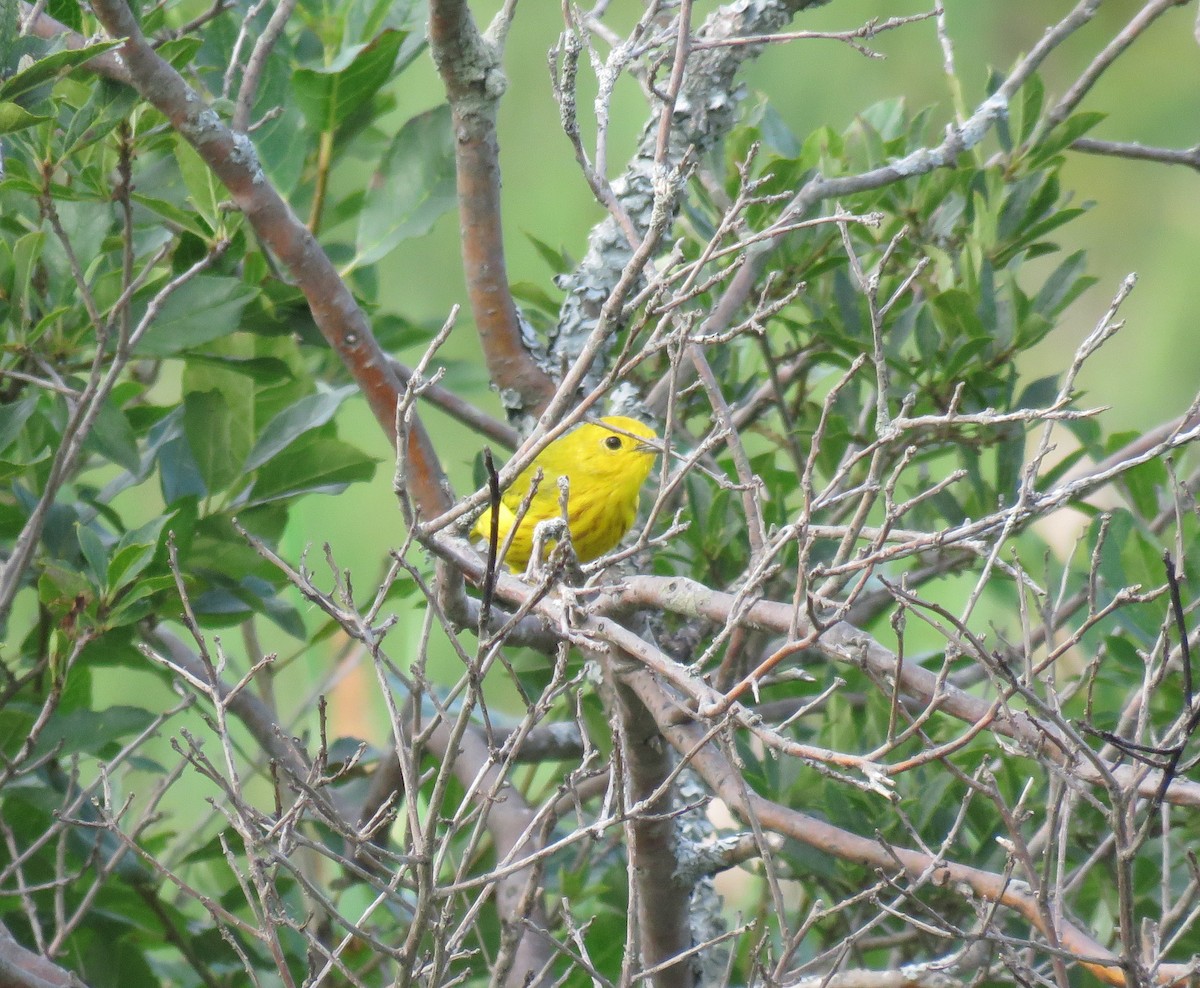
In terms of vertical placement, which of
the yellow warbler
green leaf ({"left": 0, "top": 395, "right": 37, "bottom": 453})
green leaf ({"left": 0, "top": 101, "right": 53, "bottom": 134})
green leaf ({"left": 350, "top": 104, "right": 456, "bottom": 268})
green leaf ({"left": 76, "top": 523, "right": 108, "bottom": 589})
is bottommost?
the yellow warbler

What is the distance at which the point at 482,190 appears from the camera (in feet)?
8.21

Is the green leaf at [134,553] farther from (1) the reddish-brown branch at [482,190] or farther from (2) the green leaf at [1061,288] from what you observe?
(2) the green leaf at [1061,288]

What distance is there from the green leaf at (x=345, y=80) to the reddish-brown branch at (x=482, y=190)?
0.88 ft

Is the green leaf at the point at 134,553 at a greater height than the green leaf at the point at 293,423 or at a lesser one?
lesser

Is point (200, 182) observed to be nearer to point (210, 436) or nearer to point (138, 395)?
point (210, 436)

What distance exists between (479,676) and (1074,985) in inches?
61.1

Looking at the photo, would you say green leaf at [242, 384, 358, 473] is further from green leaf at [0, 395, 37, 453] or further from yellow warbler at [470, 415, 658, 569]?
yellow warbler at [470, 415, 658, 569]

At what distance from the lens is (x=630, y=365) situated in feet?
4.27

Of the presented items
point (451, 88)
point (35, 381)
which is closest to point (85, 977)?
point (35, 381)

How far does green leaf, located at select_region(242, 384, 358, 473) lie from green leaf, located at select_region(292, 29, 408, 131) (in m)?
0.63

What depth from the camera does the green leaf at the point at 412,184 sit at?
9.17ft

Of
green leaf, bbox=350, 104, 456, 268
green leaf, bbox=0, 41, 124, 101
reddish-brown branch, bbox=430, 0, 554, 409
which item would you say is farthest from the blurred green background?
green leaf, bbox=0, 41, 124, 101

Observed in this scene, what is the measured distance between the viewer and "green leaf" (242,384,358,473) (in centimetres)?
249

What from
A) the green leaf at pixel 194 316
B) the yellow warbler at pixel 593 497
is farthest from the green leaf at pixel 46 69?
the yellow warbler at pixel 593 497
